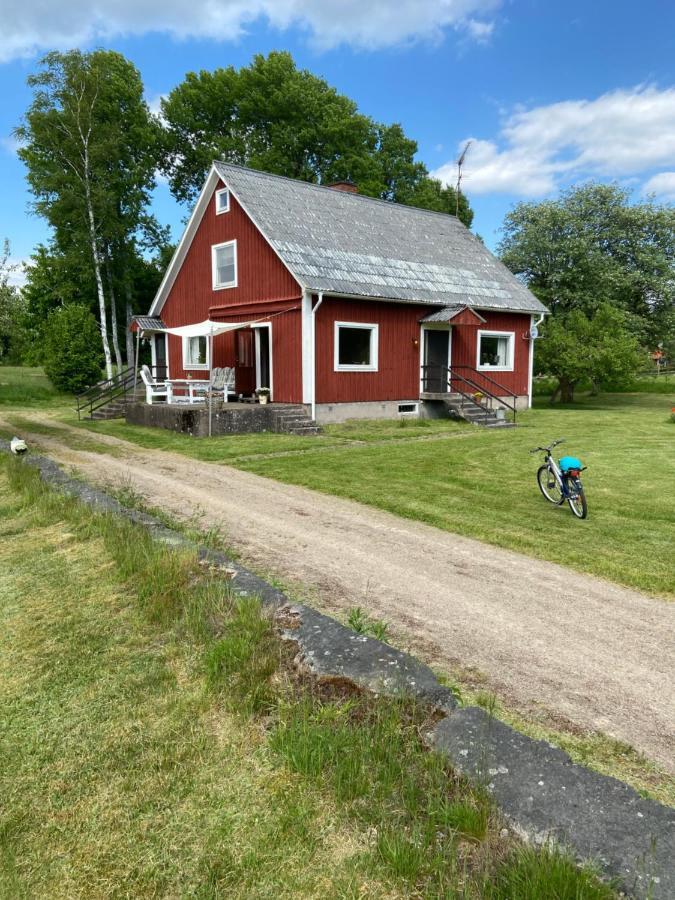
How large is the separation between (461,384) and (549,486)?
1212cm

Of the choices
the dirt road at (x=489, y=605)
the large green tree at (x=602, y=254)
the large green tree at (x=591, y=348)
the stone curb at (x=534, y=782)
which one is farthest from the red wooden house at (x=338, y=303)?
the stone curb at (x=534, y=782)

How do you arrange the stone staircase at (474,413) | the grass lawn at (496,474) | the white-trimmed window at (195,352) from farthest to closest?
the white-trimmed window at (195,352), the stone staircase at (474,413), the grass lawn at (496,474)

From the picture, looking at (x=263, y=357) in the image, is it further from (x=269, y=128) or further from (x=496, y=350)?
(x=269, y=128)

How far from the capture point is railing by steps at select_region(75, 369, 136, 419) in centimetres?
2037

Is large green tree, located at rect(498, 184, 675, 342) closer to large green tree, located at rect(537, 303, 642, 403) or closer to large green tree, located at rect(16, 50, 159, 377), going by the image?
large green tree, located at rect(537, 303, 642, 403)

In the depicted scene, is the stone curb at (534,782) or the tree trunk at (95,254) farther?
the tree trunk at (95,254)

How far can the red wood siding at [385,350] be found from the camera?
16.9 meters

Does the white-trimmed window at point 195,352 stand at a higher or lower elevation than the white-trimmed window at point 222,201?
lower

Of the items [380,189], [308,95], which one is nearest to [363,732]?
[380,189]

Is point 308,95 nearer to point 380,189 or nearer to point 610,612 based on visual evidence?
point 380,189

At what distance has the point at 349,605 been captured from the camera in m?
4.62

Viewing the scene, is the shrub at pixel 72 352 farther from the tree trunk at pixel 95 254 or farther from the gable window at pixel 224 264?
the gable window at pixel 224 264

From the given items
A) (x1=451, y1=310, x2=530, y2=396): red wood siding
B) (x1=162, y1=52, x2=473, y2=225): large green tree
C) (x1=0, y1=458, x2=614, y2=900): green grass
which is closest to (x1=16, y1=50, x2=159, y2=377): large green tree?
(x1=162, y1=52, x2=473, y2=225): large green tree

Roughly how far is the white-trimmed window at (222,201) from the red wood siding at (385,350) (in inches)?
207
